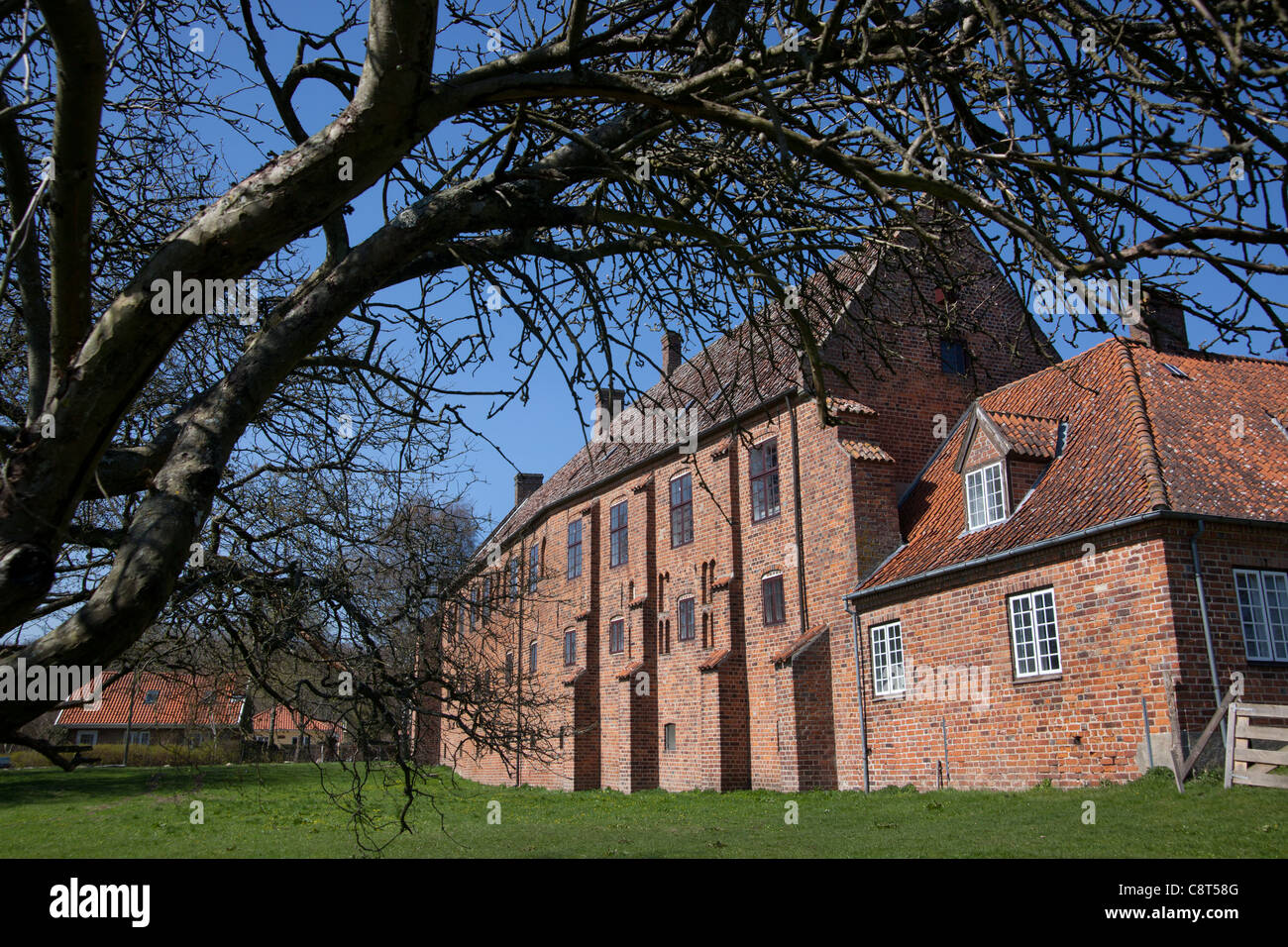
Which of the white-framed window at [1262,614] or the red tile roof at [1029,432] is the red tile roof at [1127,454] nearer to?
the red tile roof at [1029,432]

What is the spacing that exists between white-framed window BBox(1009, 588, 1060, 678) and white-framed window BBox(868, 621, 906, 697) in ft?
9.16

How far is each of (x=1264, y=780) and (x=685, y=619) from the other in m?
15.6

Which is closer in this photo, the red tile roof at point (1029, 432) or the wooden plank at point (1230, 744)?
the wooden plank at point (1230, 744)

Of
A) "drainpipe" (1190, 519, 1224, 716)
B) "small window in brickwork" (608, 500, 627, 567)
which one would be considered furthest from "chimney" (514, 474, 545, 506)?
"drainpipe" (1190, 519, 1224, 716)

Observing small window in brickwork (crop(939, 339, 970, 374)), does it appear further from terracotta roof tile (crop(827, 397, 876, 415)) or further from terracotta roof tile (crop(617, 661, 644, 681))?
terracotta roof tile (crop(617, 661, 644, 681))

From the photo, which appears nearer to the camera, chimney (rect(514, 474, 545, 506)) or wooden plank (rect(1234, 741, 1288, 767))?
wooden plank (rect(1234, 741, 1288, 767))

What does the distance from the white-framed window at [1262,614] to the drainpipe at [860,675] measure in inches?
277

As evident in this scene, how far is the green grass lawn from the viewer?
31.7ft

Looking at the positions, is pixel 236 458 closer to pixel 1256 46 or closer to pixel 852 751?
pixel 1256 46

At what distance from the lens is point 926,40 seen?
547 centimetres

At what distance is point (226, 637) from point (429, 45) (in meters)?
5.57

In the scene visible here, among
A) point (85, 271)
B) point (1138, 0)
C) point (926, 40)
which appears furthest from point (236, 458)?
point (1138, 0)

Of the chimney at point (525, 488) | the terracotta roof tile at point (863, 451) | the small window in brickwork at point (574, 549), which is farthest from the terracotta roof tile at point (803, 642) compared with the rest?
the chimney at point (525, 488)

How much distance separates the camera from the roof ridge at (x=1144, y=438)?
1365cm
